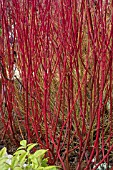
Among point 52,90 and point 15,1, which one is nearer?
point 15,1

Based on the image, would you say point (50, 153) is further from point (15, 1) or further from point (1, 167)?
point (15, 1)

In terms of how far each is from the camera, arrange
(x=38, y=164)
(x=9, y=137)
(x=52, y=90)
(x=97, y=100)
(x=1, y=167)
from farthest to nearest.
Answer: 1. (x=52, y=90)
2. (x=9, y=137)
3. (x=97, y=100)
4. (x=38, y=164)
5. (x=1, y=167)

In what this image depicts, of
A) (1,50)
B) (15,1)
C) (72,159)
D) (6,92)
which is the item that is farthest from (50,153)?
(15,1)

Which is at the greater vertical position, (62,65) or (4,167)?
(62,65)

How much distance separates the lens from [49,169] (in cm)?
165

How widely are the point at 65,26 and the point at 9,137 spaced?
47.0 inches

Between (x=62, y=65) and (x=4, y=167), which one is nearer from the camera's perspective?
(x=4, y=167)

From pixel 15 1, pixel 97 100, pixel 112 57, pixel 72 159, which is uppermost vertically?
pixel 15 1

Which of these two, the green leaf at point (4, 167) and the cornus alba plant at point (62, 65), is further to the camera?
the cornus alba plant at point (62, 65)

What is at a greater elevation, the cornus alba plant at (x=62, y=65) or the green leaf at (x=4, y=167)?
the cornus alba plant at (x=62, y=65)

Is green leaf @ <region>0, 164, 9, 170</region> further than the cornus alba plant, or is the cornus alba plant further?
the cornus alba plant

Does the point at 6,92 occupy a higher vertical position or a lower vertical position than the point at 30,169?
higher

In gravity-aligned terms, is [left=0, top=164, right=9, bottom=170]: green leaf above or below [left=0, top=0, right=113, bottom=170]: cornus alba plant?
below

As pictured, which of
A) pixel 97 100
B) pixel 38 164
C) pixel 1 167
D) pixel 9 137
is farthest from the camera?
pixel 9 137
